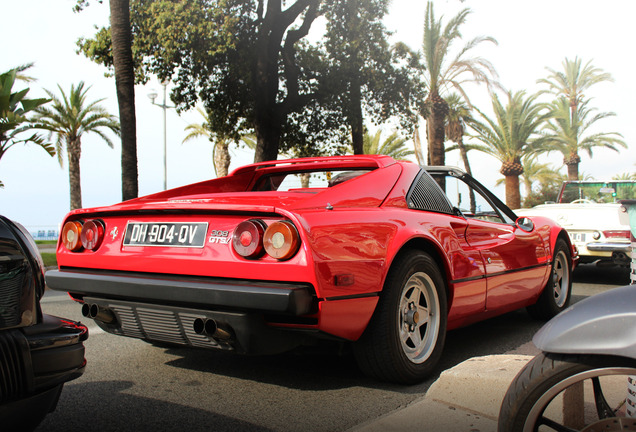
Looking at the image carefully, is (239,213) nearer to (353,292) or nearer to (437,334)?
(353,292)

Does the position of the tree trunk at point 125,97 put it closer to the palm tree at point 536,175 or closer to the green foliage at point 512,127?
the green foliage at point 512,127

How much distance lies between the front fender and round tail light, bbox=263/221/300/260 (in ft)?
4.22

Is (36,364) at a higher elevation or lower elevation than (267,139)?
lower

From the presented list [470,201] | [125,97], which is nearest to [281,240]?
[470,201]

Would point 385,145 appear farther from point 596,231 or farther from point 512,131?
point 596,231

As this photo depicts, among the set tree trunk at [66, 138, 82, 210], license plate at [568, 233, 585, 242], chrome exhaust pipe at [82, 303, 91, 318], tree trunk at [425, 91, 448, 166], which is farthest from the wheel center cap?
tree trunk at [66, 138, 82, 210]

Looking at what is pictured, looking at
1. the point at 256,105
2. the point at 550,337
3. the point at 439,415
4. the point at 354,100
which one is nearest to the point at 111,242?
the point at 439,415

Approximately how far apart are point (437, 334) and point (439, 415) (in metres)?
0.94

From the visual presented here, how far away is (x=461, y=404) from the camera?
2951 millimetres

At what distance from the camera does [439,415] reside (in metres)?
2.80

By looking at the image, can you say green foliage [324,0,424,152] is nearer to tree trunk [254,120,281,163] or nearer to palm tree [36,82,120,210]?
tree trunk [254,120,281,163]

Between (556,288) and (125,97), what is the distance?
10176 millimetres

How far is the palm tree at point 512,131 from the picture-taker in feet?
95.0

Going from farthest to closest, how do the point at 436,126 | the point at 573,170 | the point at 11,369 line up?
1. the point at 573,170
2. the point at 436,126
3. the point at 11,369
